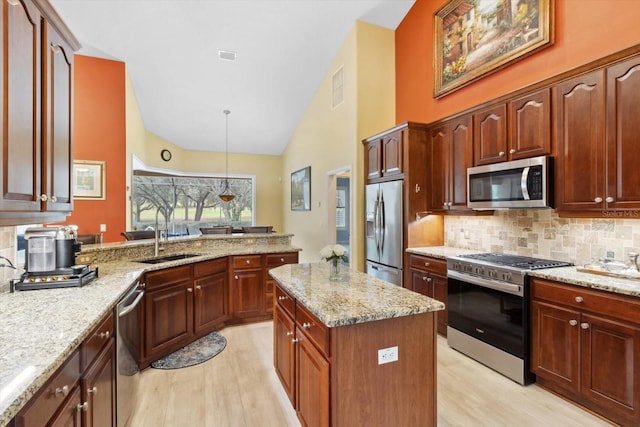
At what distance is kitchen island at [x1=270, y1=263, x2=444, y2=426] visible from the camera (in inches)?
58.8

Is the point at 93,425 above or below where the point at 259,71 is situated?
below

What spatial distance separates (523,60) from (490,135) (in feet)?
2.66

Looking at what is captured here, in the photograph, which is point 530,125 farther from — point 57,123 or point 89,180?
point 89,180

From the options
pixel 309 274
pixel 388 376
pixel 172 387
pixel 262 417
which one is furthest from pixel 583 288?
pixel 172 387

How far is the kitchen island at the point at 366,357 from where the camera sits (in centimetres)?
149

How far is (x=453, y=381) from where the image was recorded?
256cm

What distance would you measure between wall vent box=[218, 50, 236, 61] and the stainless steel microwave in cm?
389

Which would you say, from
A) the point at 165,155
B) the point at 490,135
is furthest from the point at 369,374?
the point at 165,155

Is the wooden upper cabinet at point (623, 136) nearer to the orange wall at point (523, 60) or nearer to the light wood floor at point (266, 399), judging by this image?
the orange wall at point (523, 60)

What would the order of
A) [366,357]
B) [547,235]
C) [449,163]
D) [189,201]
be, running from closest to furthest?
[366,357]
[547,235]
[449,163]
[189,201]

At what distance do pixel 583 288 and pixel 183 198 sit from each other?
28.0 ft

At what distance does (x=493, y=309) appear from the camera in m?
2.68

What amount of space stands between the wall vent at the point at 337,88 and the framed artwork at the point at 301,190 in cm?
164

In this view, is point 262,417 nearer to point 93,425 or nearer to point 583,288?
point 93,425
